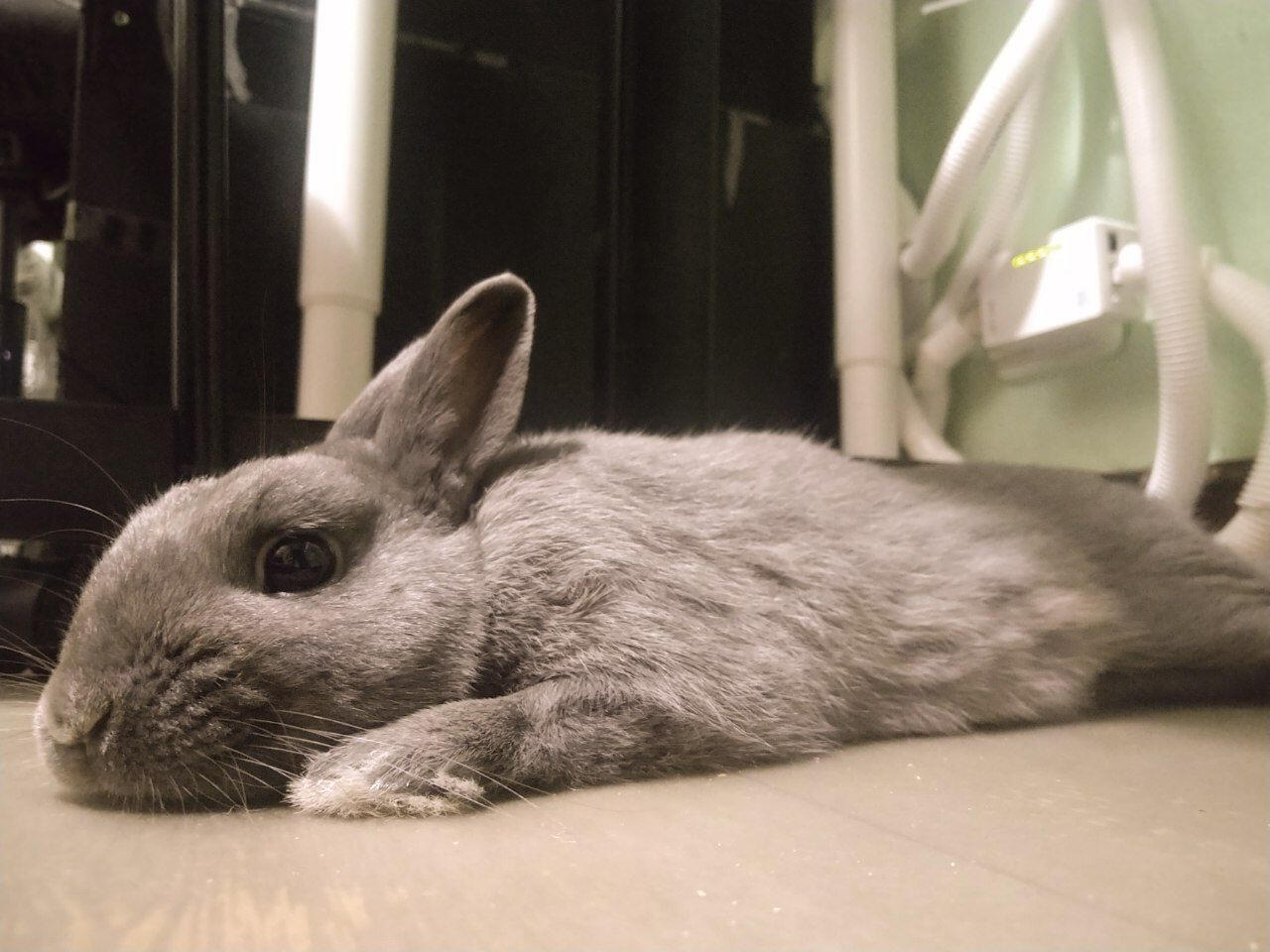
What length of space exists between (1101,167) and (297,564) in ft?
8.27

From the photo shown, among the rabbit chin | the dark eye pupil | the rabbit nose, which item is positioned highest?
the dark eye pupil

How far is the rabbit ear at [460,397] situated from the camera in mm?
1416

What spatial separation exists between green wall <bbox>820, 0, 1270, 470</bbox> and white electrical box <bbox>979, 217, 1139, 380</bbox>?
97 millimetres

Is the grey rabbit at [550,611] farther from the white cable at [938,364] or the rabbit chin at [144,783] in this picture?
the white cable at [938,364]

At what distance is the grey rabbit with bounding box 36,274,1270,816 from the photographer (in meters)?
1.11

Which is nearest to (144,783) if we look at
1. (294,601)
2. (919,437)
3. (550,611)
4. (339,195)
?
(294,601)

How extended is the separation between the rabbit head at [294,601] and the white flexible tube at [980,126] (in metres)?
1.69

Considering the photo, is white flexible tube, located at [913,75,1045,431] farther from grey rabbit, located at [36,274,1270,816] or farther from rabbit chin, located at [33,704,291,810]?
rabbit chin, located at [33,704,291,810]

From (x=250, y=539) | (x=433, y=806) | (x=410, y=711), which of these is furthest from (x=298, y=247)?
(x=433, y=806)

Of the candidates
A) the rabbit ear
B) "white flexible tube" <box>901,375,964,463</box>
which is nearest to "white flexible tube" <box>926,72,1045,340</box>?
"white flexible tube" <box>901,375,964,463</box>

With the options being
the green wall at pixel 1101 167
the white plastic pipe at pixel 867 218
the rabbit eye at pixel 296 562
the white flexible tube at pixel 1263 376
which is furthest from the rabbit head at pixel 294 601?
the green wall at pixel 1101 167

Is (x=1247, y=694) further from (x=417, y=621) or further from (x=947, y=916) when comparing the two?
(x=417, y=621)

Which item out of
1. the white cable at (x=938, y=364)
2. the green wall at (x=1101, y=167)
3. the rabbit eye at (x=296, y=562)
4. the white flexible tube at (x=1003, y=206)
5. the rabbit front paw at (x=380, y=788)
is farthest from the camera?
the white cable at (x=938, y=364)

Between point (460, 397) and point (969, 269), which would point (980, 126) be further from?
point (460, 397)
